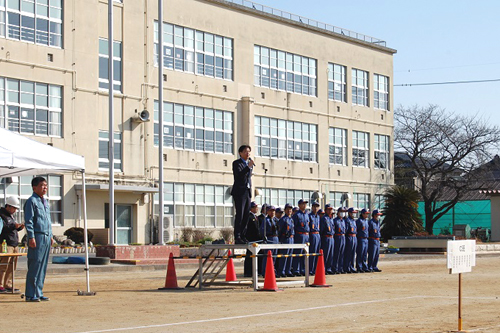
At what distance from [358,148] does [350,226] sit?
37470 millimetres

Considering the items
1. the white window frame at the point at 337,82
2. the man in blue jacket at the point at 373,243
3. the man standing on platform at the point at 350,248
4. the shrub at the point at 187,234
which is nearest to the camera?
the man standing on platform at the point at 350,248

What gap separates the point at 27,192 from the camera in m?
41.9

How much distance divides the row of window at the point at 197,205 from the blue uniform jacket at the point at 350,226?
22.4 meters

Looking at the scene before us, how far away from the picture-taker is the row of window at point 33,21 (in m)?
41.4

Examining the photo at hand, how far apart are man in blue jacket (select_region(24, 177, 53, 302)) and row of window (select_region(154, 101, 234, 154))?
33.2 meters

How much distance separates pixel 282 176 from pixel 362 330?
45270 mm

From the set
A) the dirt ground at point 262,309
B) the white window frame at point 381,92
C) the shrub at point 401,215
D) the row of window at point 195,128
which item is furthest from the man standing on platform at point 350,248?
the white window frame at point 381,92

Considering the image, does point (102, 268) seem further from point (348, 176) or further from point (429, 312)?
point (348, 176)

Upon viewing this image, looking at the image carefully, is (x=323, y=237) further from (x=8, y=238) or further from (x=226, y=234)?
(x=226, y=234)

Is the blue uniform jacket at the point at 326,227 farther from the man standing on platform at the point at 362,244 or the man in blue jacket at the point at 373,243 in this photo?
the man in blue jacket at the point at 373,243

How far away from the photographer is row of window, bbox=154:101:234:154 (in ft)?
162

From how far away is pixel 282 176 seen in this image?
5678 cm

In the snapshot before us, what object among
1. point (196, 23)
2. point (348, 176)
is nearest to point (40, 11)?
point (196, 23)

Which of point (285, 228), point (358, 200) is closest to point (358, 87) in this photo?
point (358, 200)
